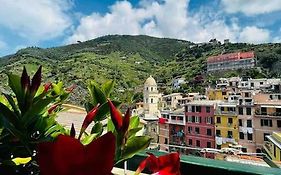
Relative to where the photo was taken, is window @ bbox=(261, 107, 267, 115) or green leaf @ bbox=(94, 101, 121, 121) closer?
green leaf @ bbox=(94, 101, 121, 121)

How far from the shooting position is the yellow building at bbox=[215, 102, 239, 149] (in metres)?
20.7

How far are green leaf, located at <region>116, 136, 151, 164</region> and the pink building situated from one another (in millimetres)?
21648

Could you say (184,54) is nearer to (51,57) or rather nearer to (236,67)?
(236,67)

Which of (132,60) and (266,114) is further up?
(132,60)

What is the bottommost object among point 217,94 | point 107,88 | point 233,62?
point 107,88

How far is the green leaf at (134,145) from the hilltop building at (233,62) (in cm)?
5225

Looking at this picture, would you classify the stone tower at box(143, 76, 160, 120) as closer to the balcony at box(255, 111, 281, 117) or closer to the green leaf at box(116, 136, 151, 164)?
the balcony at box(255, 111, 281, 117)

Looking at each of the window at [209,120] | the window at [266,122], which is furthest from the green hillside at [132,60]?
the window at [266,122]

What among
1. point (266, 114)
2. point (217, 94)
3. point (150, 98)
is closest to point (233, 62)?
point (217, 94)

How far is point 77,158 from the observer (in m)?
0.25

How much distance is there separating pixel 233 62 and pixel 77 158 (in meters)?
53.7

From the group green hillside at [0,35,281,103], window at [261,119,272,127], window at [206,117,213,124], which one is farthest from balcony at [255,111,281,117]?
green hillside at [0,35,281,103]

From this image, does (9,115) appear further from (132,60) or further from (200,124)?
(132,60)

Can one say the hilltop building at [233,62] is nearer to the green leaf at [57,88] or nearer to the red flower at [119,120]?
the green leaf at [57,88]
